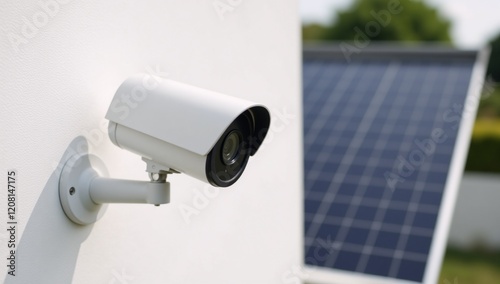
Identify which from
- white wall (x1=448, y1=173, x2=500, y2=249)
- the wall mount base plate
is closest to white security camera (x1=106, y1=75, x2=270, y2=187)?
the wall mount base plate

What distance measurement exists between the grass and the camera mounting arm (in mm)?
9867

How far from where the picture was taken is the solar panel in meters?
6.02

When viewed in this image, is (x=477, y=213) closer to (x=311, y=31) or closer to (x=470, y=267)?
(x=470, y=267)

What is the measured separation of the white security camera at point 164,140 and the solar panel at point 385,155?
3.82m

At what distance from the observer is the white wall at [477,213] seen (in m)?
12.8

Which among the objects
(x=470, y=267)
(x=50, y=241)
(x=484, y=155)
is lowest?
(x=50, y=241)

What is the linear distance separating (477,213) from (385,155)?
6562 millimetres

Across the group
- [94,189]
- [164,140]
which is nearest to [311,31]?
[94,189]

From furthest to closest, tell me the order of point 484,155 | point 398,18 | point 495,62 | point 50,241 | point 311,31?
point 311,31, point 398,18, point 495,62, point 484,155, point 50,241

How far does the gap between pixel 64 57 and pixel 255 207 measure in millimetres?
1590

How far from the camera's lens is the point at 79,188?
1.87m

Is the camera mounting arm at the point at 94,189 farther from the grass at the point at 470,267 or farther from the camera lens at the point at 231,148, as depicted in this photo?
the grass at the point at 470,267

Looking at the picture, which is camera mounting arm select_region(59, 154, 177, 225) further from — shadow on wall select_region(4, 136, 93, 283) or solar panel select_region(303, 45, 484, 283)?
Answer: solar panel select_region(303, 45, 484, 283)

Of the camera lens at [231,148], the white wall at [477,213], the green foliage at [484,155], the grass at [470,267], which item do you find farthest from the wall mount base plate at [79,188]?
the green foliage at [484,155]
